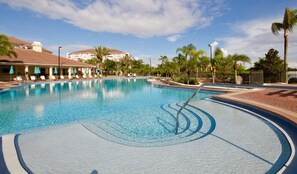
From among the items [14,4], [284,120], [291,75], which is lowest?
[284,120]

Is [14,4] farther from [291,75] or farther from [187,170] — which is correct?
[291,75]

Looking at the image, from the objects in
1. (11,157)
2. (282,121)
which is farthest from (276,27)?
(11,157)

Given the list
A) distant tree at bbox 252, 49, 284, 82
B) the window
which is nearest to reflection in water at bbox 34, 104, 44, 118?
distant tree at bbox 252, 49, 284, 82

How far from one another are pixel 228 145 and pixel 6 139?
603cm

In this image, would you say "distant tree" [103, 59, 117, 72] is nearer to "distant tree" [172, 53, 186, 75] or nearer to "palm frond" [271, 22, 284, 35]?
"distant tree" [172, 53, 186, 75]

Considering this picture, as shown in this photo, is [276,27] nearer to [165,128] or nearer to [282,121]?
[282,121]

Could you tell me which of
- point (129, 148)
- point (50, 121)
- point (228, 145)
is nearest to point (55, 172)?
point (129, 148)

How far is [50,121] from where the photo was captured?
885 cm

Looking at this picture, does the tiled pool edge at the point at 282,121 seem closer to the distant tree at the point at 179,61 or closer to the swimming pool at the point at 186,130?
the swimming pool at the point at 186,130

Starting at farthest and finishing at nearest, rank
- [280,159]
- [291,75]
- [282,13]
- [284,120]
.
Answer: [291,75] → [282,13] → [284,120] → [280,159]

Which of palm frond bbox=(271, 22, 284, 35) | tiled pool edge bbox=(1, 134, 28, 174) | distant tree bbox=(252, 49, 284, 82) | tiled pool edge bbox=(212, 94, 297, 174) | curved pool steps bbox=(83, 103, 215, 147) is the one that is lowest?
curved pool steps bbox=(83, 103, 215, 147)

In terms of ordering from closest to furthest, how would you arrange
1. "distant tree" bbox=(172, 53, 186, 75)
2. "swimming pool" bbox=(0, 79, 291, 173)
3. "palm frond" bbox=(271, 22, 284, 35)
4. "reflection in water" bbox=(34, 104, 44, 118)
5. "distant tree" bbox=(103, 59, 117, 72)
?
1. "swimming pool" bbox=(0, 79, 291, 173)
2. "reflection in water" bbox=(34, 104, 44, 118)
3. "palm frond" bbox=(271, 22, 284, 35)
4. "distant tree" bbox=(172, 53, 186, 75)
5. "distant tree" bbox=(103, 59, 117, 72)

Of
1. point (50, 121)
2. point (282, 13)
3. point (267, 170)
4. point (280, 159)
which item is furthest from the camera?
point (282, 13)

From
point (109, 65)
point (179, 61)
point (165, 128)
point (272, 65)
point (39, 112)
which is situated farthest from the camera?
point (109, 65)
